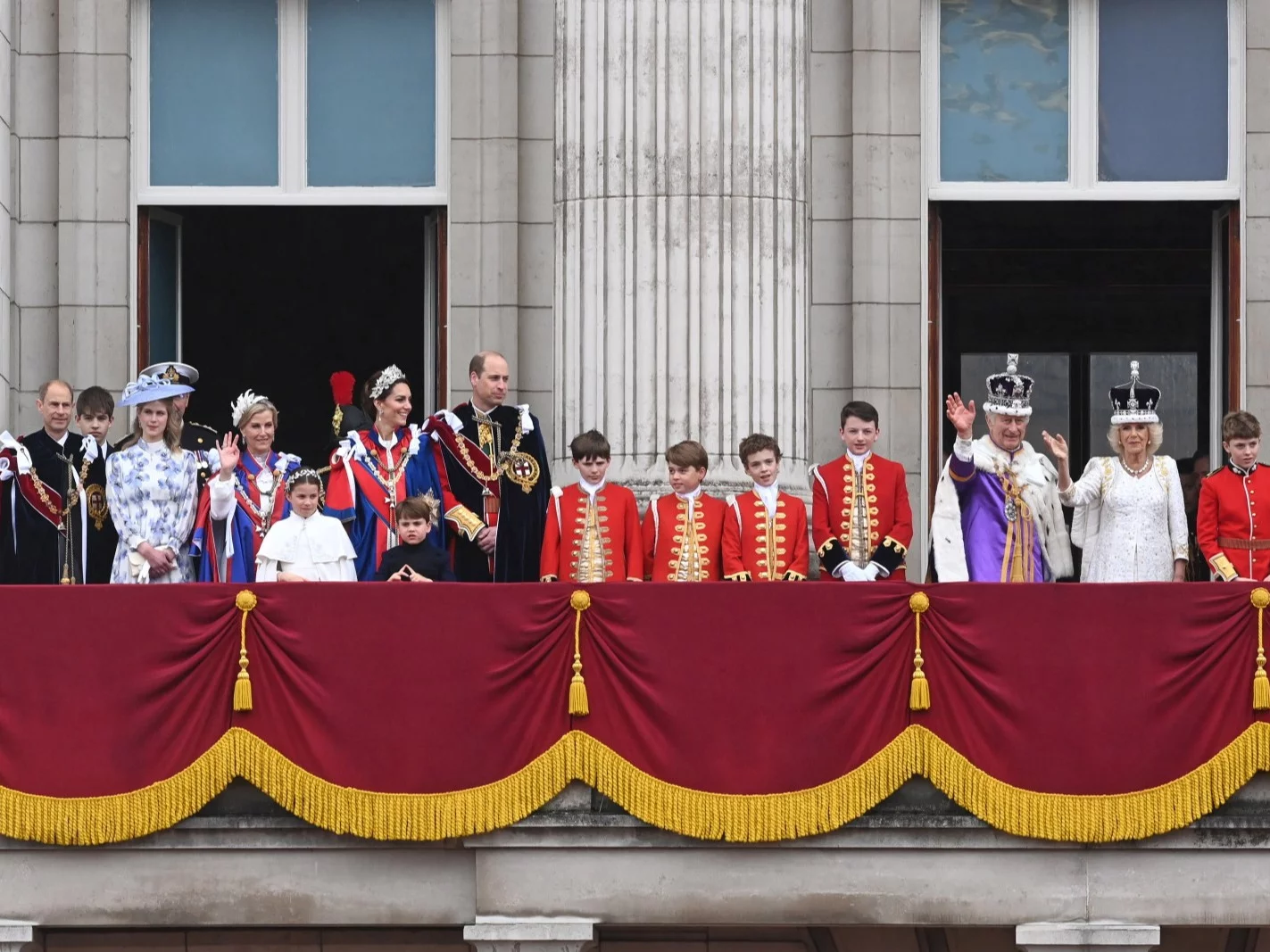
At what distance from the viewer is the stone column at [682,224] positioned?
21.1m

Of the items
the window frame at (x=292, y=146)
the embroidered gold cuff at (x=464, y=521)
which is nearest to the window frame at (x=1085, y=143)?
the window frame at (x=292, y=146)

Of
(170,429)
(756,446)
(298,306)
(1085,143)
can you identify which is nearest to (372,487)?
(170,429)

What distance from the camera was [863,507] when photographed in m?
19.0

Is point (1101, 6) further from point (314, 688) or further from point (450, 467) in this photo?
point (314, 688)

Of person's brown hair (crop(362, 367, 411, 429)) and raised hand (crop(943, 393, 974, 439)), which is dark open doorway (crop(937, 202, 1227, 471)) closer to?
raised hand (crop(943, 393, 974, 439))

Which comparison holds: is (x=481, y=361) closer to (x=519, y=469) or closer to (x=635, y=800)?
(x=519, y=469)

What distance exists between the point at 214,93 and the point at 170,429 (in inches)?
178

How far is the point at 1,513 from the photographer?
1897 centimetres

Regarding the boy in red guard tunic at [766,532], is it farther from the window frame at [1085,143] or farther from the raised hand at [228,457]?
the window frame at [1085,143]

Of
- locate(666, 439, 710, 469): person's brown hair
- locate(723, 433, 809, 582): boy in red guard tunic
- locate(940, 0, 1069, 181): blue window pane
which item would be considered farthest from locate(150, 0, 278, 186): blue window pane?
locate(723, 433, 809, 582): boy in red guard tunic

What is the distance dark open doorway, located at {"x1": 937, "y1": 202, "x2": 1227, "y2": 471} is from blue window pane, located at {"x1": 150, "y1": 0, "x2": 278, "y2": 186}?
17.7 feet

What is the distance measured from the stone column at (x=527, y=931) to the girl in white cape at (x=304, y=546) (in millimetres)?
2305

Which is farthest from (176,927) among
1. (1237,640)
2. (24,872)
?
(1237,640)

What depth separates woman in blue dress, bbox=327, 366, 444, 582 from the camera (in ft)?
62.2
